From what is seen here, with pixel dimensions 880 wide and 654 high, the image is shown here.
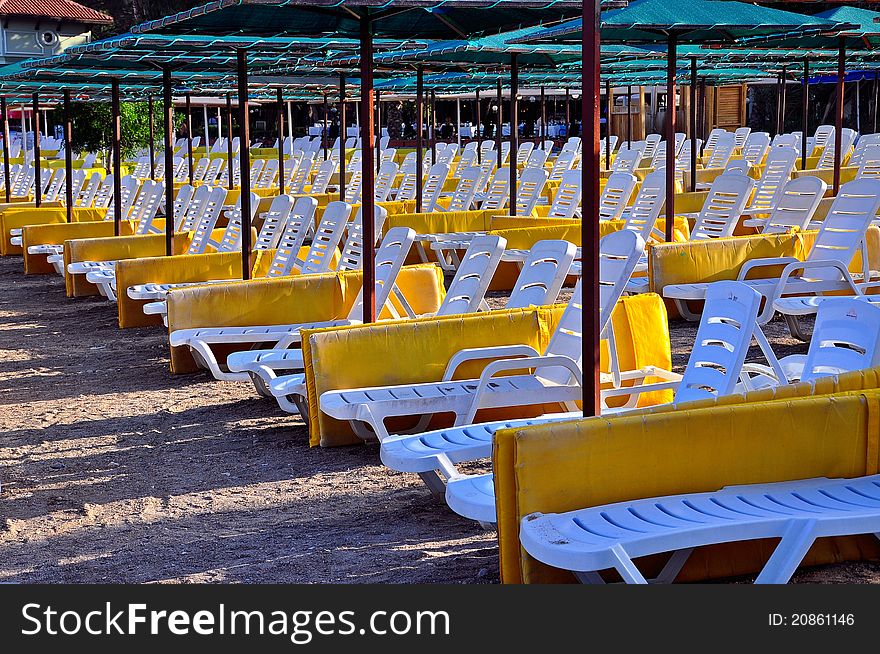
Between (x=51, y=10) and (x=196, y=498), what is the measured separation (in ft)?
166

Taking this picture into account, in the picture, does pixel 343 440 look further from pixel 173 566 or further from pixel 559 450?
pixel 559 450

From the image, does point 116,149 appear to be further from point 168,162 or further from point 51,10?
point 51,10

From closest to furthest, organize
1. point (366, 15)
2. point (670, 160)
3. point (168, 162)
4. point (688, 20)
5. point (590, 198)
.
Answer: point (590, 198)
point (366, 15)
point (688, 20)
point (670, 160)
point (168, 162)

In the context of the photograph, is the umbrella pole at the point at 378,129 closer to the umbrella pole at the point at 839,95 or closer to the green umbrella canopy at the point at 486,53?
the green umbrella canopy at the point at 486,53

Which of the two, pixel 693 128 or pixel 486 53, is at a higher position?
pixel 486 53

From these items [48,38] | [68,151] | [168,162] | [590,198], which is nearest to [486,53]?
[168,162]

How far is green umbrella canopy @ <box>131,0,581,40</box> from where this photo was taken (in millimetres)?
5332

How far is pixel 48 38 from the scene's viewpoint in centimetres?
5306

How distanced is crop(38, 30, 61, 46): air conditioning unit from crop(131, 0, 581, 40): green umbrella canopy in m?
49.6

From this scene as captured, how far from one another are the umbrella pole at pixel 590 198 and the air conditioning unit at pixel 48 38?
52.7 meters

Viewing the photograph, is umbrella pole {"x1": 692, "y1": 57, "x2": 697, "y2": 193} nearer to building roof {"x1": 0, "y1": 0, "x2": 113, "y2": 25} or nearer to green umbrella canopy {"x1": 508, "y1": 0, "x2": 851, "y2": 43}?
green umbrella canopy {"x1": 508, "y1": 0, "x2": 851, "y2": 43}

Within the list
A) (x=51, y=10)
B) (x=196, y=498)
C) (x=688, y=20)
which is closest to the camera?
(x=196, y=498)

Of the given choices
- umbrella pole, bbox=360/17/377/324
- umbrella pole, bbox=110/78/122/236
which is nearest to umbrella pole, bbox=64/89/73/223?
umbrella pole, bbox=110/78/122/236

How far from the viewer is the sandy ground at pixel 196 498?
414 cm
